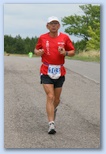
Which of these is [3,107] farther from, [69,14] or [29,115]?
[69,14]

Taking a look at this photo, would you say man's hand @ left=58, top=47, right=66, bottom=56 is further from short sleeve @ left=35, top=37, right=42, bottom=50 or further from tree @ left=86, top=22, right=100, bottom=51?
tree @ left=86, top=22, right=100, bottom=51

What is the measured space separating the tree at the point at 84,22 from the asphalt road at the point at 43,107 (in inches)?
9.0

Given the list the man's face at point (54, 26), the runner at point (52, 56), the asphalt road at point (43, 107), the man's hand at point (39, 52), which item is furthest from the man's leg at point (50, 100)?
the man's face at point (54, 26)

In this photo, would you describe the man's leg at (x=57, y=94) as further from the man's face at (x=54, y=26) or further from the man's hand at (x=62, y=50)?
the man's face at (x=54, y=26)

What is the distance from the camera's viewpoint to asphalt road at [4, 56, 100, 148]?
5574 mm

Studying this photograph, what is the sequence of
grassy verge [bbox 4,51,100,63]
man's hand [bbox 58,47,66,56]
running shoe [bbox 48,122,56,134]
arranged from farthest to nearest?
grassy verge [bbox 4,51,100,63] < running shoe [bbox 48,122,56,134] < man's hand [bbox 58,47,66,56]

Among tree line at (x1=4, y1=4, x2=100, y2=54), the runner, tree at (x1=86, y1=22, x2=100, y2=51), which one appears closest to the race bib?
the runner

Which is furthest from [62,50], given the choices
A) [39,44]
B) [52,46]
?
[39,44]

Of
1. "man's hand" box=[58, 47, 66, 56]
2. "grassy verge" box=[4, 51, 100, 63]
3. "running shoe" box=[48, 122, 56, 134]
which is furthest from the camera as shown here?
"grassy verge" box=[4, 51, 100, 63]

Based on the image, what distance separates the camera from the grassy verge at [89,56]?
571 cm

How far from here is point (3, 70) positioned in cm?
561

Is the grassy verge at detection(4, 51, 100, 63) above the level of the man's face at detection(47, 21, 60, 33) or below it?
below

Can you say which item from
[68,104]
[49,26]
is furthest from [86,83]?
[49,26]

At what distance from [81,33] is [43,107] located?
633 mm
